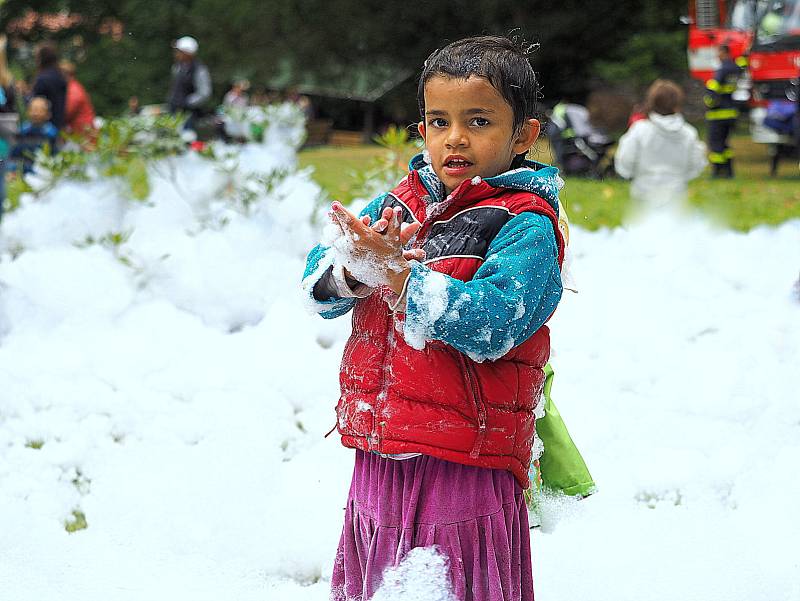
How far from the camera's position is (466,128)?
1.73 m

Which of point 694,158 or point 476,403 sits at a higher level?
point 694,158

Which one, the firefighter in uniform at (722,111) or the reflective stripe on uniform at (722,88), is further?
the reflective stripe on uniform at (722,88)

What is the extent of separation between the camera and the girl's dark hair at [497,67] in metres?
1.71

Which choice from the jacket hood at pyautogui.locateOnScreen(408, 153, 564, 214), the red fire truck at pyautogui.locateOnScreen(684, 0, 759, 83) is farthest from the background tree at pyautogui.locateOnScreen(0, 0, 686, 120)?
the jacket hood at pyautogui.locateOnScreen(408, 153, 564, 214)

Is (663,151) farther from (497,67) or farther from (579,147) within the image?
(497,67)

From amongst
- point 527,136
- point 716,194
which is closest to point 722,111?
point 716,194

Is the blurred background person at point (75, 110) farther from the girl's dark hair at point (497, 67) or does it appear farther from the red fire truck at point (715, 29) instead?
the girl's dark hair at point (497, 67)

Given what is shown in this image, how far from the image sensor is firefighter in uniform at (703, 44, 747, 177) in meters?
11.2

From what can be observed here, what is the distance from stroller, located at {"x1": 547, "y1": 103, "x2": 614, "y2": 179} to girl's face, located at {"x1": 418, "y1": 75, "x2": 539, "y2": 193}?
1003cm

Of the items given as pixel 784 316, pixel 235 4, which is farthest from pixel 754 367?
pixel 235 4

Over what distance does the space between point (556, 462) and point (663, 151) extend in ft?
17.0

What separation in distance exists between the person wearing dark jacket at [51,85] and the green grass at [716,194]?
2549 mm

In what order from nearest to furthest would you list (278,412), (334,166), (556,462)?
(556,462) < (278,412) < (334,166)

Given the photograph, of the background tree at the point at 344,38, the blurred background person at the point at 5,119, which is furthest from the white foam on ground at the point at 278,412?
the background tree at the point at 344,38
